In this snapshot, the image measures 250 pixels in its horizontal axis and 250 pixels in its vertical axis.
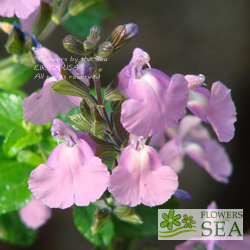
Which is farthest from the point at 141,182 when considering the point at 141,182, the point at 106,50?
the point at 106,50

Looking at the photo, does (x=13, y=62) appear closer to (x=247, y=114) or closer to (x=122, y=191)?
(x=122, y=191)

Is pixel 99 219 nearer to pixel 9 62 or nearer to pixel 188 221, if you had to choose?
pixel 188 221

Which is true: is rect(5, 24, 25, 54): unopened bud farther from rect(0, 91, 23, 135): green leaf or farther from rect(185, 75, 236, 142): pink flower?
rect(185, 75, 236, 142): pink flower

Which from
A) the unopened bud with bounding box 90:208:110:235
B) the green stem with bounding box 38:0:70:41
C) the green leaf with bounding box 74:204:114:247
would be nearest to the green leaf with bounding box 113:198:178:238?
the green leaf with bounding box 74:204:114:247

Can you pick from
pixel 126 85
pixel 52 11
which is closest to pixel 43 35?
pixel 52 11

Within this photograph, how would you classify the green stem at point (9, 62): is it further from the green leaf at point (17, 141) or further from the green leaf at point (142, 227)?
the green leaf at point (142, 227)

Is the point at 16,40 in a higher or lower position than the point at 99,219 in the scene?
higher

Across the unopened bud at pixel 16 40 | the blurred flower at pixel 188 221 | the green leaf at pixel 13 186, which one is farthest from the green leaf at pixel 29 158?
the blurred flower at pixel 188 221
